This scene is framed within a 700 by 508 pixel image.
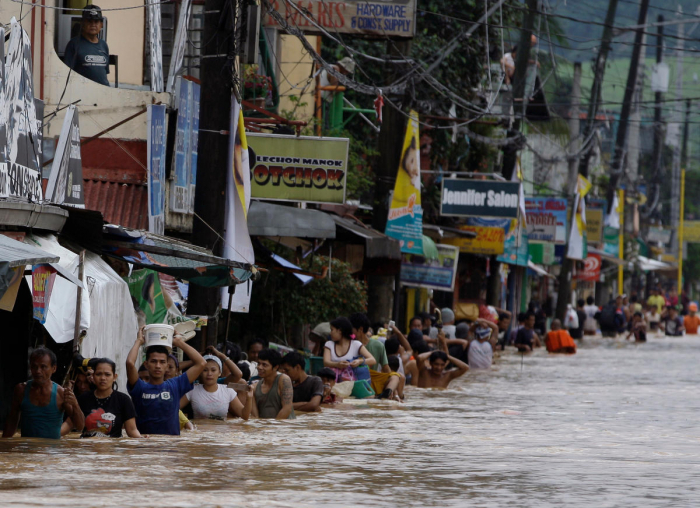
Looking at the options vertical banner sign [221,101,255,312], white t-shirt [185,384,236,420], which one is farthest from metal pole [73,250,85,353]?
vertical banner sign [221,101,255,312]

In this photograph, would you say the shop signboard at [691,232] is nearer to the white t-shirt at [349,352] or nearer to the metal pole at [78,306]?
the white t-shirt at [349,352]

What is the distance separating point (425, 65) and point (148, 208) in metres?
14.7

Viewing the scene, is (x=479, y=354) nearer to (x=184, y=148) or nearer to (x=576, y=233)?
(x=184, y=148)

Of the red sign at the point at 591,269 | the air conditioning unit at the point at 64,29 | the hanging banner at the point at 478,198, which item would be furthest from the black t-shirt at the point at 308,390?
the red sign at the point at 591,269

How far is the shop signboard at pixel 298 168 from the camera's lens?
64.2ft

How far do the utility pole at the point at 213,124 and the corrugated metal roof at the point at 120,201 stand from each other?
2.82 meters

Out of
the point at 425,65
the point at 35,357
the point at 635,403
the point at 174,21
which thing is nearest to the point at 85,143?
the point at 174,21

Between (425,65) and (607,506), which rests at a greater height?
(425,65)

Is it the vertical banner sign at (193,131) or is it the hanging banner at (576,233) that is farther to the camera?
the hanging banner at (576,233)

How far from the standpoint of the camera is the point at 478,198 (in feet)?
95.4

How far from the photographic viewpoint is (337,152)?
19.6 metres

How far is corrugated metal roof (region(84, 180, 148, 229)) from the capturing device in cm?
1742

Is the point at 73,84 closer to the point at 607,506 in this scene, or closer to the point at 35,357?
the point at 35,357

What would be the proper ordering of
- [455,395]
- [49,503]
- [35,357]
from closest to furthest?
[49,503], [35,357], [455,395]
